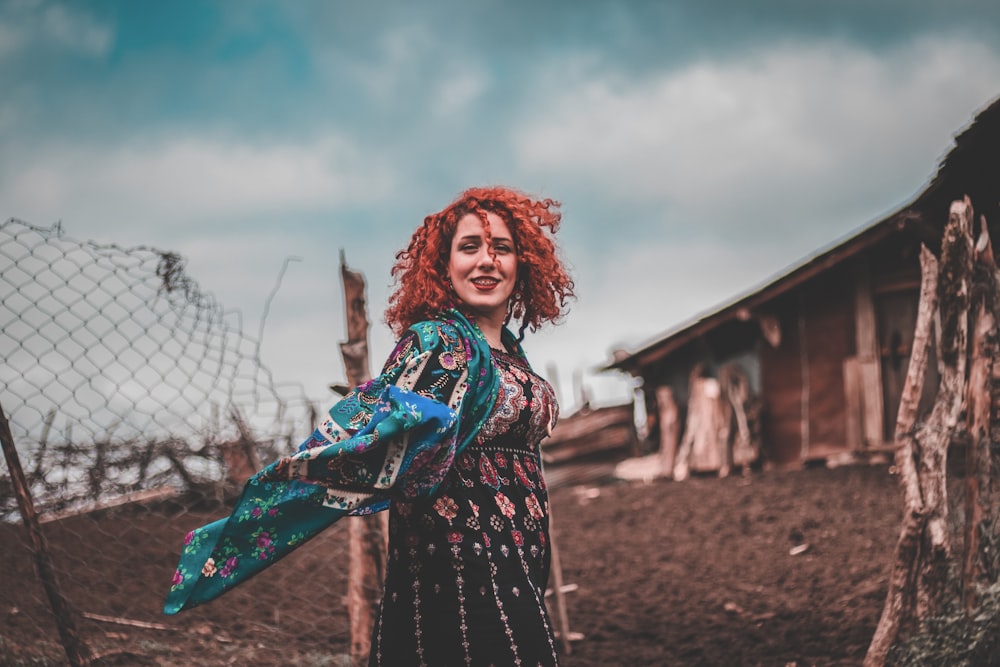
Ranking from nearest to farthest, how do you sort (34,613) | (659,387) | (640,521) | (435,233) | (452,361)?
(452,361) → (435,233) → (34,613) → (640,521) → (659,387)

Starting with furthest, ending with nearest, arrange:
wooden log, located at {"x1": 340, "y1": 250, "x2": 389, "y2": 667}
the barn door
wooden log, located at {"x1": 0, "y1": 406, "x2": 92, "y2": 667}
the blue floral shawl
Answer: the barn door
wooden log, located at {"x1": 340, "y1": 250, "x2": 389, "y2": 667}
wooden log, located at {"x1": 0, "y1": 406, "x2": 92, "y2": 667}
the blue floral shawl

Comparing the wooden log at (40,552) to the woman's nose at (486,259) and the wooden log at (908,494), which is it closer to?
the woman's nose at (486,259)

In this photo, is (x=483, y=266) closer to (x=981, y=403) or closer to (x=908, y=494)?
(x=908, y=494)

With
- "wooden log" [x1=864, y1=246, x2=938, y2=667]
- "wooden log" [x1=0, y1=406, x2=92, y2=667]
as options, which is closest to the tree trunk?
"wooden log" [x1=864, y1=246, x2=938, y2=667]

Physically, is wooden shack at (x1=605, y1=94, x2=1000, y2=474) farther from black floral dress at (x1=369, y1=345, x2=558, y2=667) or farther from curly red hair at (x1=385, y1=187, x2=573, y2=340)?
black floral dress at (x1=369, y1=345, x2=558, y2=667)

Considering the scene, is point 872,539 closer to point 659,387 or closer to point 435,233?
point 435,233

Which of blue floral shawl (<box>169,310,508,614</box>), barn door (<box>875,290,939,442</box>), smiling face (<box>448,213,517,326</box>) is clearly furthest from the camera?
barn door (<box>875,290,939,442</box>)

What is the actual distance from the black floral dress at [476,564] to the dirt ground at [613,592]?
1.97 m

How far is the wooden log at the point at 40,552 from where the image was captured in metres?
3.33

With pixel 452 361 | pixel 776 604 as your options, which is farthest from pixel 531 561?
pixel 776 604

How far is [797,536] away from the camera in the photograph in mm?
6746

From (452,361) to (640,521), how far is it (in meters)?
6.40

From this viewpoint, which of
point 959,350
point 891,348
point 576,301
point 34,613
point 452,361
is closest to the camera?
point 452,361

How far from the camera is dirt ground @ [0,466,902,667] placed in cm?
415
